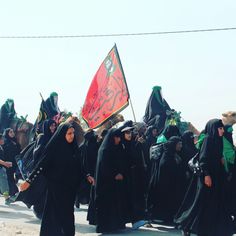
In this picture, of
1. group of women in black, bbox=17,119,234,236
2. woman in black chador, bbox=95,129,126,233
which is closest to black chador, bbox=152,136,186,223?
group of women in black, bbox=17,119,234,236

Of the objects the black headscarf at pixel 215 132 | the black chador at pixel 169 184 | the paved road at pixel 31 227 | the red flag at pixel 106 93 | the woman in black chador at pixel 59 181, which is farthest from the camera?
the red flag at pixel 106 93

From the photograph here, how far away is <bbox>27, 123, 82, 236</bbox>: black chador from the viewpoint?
24.6 ft

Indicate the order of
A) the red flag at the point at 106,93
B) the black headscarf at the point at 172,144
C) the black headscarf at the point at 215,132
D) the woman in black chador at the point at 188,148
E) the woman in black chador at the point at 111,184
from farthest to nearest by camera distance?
the red flag at the point at 106,93 → the woman in black chador at the point at 188,148 → the black headscarf at the point at 172,144 → the woman in black chador at the point at 111,184 → the black headscarf at the point at 215,132

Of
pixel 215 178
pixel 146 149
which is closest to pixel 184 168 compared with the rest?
pixel 215 178

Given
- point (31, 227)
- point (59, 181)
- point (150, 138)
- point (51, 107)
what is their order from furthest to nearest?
point (51, 107)
point (150, 138)
point (31, 227)
point (59, 181)

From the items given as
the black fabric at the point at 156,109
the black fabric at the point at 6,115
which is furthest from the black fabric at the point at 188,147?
the black fabric at the point at 6,115

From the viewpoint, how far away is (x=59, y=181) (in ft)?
24.5

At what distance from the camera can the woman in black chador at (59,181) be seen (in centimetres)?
749

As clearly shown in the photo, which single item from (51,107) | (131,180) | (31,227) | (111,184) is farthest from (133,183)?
(51,107)

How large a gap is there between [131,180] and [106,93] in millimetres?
3989

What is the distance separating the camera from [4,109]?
17.0 metres

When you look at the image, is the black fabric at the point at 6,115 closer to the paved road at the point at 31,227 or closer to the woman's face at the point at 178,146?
the paved road at the point at 31,227

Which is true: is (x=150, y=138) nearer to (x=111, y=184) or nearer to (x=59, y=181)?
(x=111, y=184)

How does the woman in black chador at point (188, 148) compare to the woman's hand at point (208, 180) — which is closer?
the woman's hand at point (208, 180)
